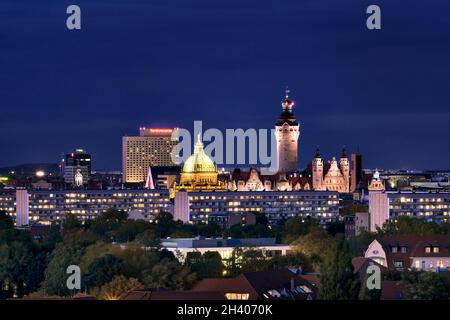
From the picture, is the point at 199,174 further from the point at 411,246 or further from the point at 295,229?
the point at 411,246

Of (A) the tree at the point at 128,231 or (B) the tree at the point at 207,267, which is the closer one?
(B) the tree at the point at 207,267

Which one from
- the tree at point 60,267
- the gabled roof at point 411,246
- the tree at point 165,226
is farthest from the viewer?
the tree at point 165,226

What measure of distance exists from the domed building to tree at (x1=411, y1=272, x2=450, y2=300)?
112m

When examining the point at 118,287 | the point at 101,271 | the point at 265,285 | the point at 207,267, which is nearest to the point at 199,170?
the point at 207,267

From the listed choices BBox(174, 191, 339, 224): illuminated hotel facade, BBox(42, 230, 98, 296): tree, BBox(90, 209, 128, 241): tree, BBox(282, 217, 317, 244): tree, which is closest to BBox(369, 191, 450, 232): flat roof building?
BBox(174, 191, 339, 224): illuminated hotel facade

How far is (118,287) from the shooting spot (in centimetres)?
6378

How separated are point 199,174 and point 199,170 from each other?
0.65 m

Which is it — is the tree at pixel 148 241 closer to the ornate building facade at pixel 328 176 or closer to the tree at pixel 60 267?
the tree at pixel 60 267

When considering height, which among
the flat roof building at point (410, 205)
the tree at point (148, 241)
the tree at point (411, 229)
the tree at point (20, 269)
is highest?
the flat roof building at point (410, 205)

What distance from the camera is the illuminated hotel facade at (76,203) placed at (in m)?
178

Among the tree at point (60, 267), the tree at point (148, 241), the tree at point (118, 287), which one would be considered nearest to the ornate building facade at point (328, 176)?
the tree at point (148, 241)

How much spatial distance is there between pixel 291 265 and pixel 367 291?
22.0m

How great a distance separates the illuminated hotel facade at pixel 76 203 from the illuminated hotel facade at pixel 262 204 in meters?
8.90
